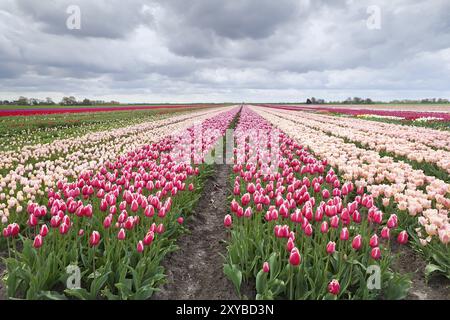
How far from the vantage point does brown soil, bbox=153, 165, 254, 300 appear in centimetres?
363

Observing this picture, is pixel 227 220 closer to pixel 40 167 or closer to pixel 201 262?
pixel 201 262

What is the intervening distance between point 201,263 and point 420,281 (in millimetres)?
2649

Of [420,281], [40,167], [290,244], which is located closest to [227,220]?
[290,244]

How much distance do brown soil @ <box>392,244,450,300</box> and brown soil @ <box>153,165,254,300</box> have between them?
1.83 m

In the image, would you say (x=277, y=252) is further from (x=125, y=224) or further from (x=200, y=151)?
(x=200, y=151)

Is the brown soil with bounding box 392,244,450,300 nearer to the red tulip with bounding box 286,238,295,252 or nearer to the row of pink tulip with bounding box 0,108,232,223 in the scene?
the red tulip with bounding box 286,238,295,252

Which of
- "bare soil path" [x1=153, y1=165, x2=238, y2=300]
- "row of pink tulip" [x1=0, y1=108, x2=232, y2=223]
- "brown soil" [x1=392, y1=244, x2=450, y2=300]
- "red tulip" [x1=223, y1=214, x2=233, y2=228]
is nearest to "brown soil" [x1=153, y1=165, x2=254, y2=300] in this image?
"bare soil path" [x1=153, y1=165, x2=238, y2=300]

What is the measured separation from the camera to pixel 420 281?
3.81m

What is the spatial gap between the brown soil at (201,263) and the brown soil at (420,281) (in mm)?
1834

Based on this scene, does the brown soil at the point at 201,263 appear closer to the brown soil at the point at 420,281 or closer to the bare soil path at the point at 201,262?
the bare soil path at the point at 201,262

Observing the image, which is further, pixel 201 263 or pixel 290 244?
pixel 201 263

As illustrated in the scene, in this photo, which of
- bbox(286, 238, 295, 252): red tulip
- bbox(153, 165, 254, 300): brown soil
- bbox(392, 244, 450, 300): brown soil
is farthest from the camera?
bbox(153, 165, 254, 300): brown soil

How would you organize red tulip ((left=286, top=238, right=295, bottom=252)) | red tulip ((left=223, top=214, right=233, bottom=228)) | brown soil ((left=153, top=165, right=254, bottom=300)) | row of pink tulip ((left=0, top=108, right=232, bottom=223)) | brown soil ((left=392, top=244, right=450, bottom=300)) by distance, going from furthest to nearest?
row of pink tulip ((left=0, top=108, right=232, bottom=223)) → red tulip ((left=223, top=214, right=233, bottom=228)) → brown soil ((left=153, top=165, right=254, bottom=300)) → brown soil ((left=392, top=244, right=450, bottom=300)) → red tulip ((left=286, top=238, right=295, bottom=252))
